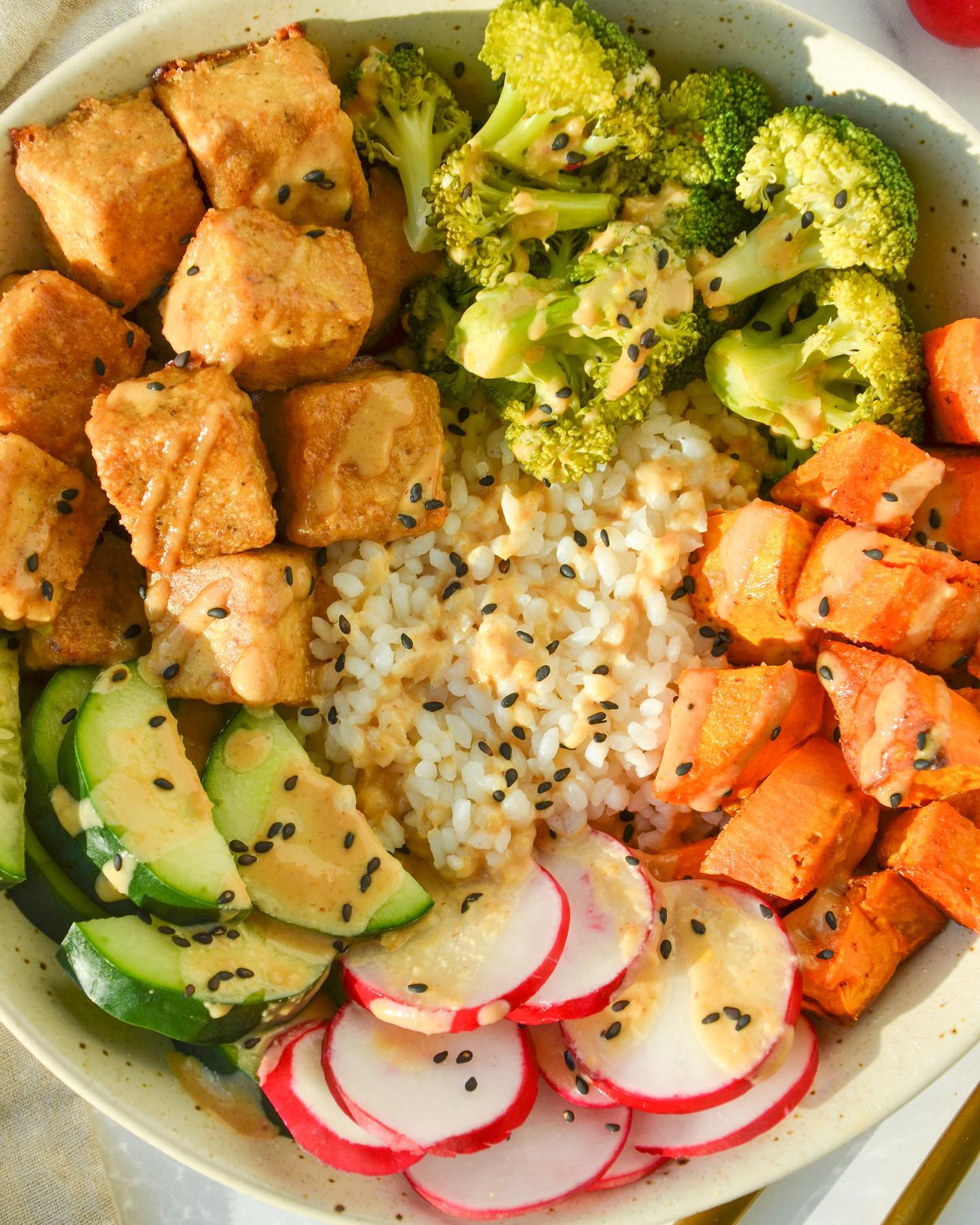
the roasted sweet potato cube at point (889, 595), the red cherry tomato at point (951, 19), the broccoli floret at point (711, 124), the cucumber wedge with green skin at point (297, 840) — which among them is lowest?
the cucumber wedge with green skin at point (297, 840)

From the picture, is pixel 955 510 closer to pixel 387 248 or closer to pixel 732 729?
pixel 732 729

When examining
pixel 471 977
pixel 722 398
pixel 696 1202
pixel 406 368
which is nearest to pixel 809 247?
pixel 722 398

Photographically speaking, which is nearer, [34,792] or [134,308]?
[34,792]

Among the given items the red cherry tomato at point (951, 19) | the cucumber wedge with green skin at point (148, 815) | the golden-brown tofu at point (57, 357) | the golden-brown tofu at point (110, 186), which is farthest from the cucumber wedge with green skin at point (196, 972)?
the red cherry tomato at point (951, 19)

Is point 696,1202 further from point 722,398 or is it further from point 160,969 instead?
point 722,398

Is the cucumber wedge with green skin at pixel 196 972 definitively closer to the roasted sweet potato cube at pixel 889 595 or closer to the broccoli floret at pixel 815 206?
the roasted sweet potato cube at pixel 889 595

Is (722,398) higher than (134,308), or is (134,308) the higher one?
(722,398)
